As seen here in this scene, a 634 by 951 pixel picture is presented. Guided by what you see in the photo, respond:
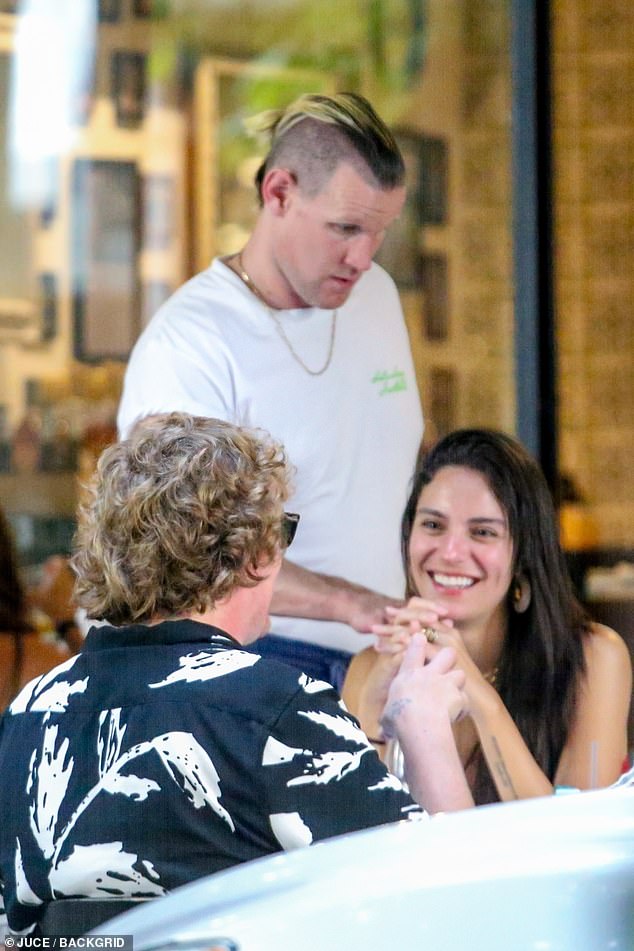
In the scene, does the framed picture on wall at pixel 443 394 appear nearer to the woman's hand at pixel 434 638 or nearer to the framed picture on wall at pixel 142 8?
the woman's hand at pixel 434 638

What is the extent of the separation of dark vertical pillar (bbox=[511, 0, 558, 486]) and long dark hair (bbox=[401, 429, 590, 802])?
1615 mm

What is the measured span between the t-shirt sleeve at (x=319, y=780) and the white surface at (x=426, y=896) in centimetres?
25

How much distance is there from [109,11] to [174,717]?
191 inches

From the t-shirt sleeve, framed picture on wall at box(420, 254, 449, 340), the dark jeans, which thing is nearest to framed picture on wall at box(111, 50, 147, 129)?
framed picture on wall at box(420, 254, 449, 340)

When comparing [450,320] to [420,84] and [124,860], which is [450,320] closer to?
[420,84]

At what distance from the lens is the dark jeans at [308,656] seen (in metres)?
2.79

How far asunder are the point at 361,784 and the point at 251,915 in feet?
1.32

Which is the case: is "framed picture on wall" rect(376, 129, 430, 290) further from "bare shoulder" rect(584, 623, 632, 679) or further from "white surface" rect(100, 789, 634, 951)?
"white surface" rect(100, 789, 634, 951)

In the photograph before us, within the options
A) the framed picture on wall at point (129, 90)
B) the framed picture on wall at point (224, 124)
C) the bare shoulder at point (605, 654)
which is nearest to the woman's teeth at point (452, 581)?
the bare shoulder at point (605, 654)

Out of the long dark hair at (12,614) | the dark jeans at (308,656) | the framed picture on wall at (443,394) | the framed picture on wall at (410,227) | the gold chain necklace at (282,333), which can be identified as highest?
the framed picture on wall at (410,227)

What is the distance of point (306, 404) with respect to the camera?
2.76 metres

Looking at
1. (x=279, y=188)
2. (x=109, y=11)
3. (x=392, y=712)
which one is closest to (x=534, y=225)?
(x=279, y=188)

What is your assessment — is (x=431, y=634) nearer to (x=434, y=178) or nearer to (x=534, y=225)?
(x=534, y=225)

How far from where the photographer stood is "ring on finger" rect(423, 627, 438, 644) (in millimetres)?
2414
